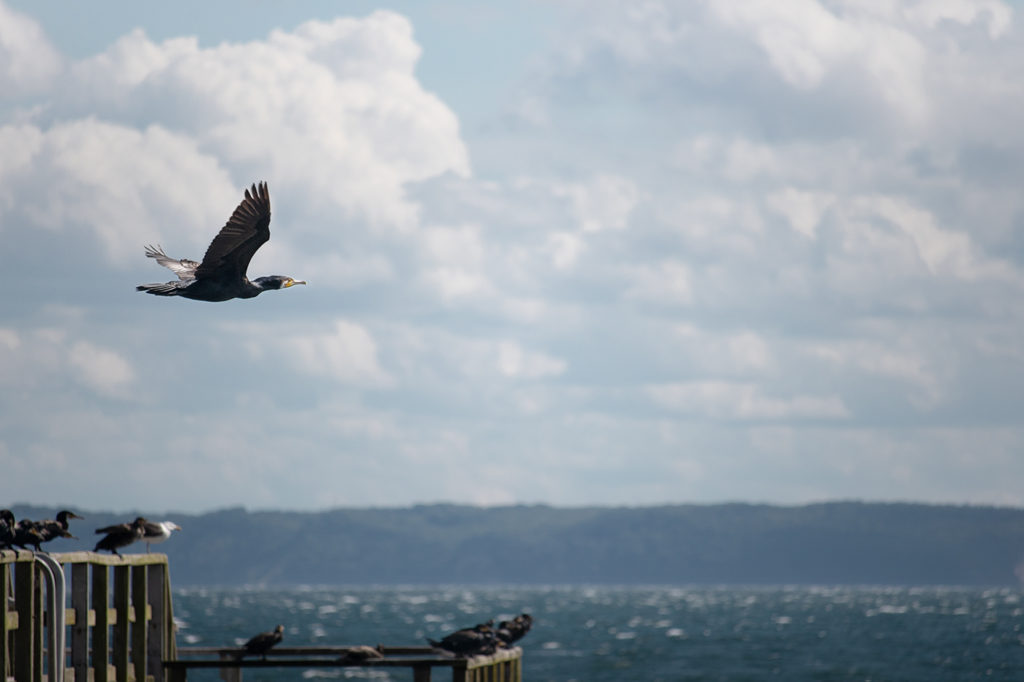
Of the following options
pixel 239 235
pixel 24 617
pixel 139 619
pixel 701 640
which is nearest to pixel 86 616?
pixel 24 617

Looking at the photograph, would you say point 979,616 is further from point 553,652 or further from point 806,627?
point 553,652

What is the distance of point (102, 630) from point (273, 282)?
4732mm

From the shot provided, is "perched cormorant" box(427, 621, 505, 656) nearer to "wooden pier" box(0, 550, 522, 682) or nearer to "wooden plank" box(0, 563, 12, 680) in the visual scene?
"wooden pier" box(0, 550, 522, 682)

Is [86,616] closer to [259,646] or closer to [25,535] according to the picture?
[25,535]

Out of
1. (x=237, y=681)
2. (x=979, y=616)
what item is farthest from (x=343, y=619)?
(x=237, y=681)

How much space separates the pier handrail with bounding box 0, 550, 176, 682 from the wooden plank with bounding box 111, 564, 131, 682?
11 mm

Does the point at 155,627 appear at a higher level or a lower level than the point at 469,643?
higher

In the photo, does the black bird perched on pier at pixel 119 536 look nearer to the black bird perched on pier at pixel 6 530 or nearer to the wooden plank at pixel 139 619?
the wooden plank at pixel 139 619

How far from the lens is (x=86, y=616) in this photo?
50.3 ft

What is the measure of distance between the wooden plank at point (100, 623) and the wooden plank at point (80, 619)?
1.03 ft

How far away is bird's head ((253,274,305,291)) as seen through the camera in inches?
728

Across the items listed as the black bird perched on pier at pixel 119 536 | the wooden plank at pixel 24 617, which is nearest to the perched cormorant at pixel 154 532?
the black bird perched on pier at pixel 119 536

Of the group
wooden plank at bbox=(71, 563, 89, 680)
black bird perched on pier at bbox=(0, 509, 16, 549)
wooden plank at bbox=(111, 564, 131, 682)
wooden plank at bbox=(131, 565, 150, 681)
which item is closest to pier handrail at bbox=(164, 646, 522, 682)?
wooden plank at bbox=(131, 565, 150, 681)

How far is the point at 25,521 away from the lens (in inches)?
602
